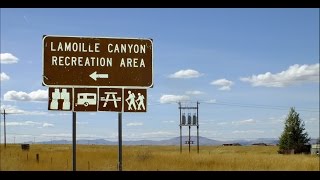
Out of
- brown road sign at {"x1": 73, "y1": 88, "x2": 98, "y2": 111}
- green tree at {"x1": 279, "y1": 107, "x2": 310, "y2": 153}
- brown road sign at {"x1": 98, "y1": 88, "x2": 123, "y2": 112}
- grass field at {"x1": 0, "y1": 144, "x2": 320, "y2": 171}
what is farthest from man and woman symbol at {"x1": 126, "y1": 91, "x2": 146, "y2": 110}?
green tree at {"x1": 279, "y1": 107, "x2": 310, "y2": 153}

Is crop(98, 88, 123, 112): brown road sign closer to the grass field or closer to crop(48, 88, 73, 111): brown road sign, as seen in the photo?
crop(48, 88, 73, 111): brown road sign

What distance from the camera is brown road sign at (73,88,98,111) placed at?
1448cm

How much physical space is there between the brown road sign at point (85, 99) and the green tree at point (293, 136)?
58.2 meters

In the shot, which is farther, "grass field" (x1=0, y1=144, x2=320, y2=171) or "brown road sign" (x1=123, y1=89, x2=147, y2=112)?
"grass field" (x1=0, y1=144, x2=320, y2=171)

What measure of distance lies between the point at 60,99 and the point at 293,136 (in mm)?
60050

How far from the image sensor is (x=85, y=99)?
572 inches

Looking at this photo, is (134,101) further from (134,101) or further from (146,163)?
(146,163)

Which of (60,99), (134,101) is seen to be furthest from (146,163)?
(60,99)

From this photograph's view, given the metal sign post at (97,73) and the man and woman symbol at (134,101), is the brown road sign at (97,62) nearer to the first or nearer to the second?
the metal sign post at (97,73)

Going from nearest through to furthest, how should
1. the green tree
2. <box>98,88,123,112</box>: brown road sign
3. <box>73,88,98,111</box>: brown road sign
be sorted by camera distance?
<box>73,88,98,111</box>: brown road sign < <box>98,88,123,112</box>: brown road sign < the green tree

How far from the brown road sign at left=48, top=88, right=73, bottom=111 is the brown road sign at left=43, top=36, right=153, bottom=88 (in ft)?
0.60

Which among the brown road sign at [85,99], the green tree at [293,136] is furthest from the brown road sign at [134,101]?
the green tree at [293,136]
